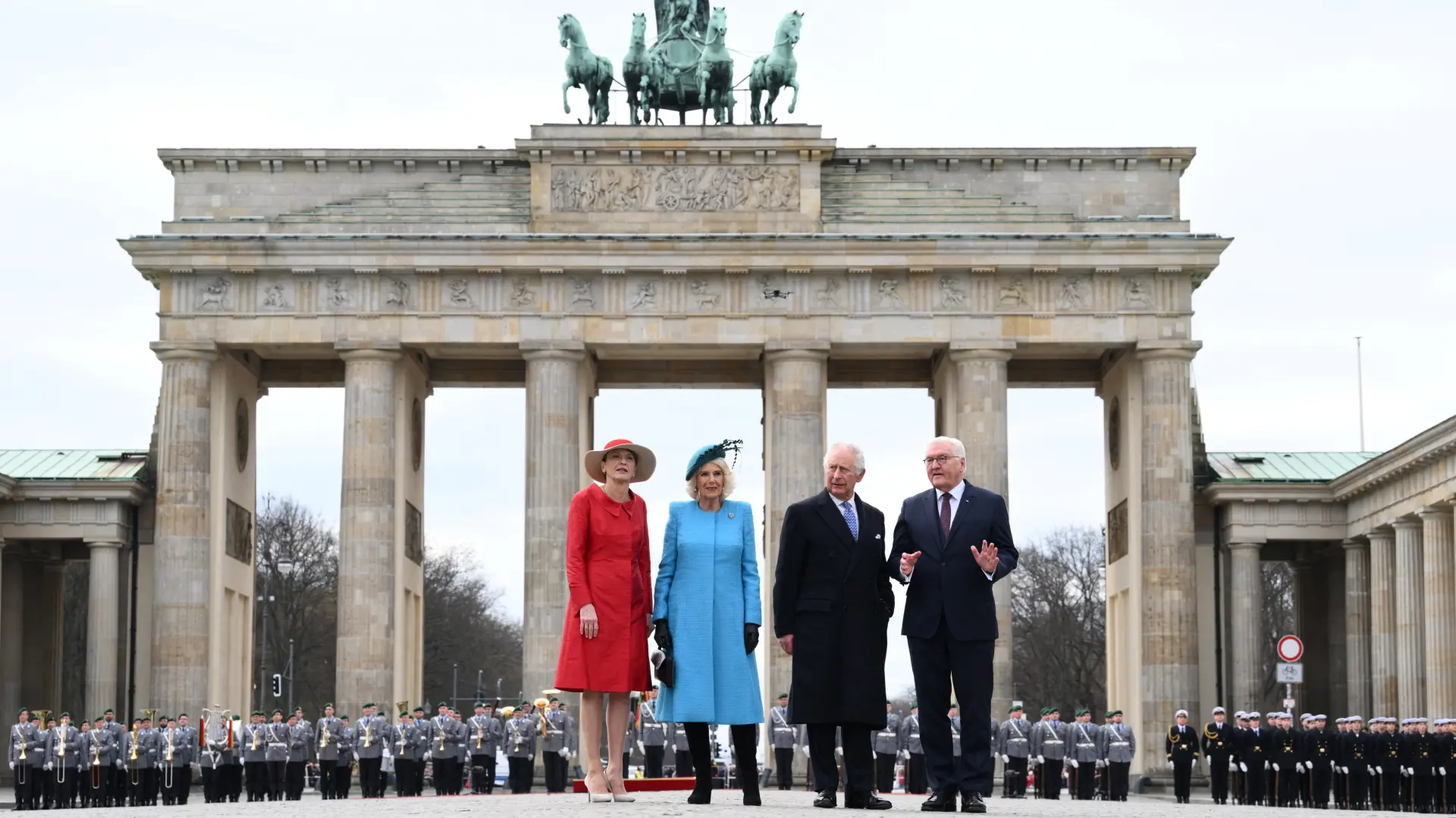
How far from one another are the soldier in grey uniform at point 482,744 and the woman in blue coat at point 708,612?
2259cm

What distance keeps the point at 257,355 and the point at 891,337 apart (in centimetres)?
1442

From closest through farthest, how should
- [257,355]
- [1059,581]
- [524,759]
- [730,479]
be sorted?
[730,479]
[524,759]
[257,355]
[1059,581]

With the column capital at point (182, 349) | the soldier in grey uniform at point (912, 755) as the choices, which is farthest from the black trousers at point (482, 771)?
the column capital at point (182, 349)

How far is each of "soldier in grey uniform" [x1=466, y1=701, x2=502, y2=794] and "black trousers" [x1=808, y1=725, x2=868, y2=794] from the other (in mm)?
22789

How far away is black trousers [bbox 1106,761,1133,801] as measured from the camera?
37.0 m

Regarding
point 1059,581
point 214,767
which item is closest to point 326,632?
point 1059,581

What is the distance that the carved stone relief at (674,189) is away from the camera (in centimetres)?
4806

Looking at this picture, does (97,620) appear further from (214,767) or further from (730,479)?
(730,479)

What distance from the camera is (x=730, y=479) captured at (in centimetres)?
1477

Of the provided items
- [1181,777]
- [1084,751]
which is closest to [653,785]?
[1181,777]

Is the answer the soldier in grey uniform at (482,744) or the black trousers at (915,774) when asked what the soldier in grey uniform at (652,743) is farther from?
the black trousers at (915,774)

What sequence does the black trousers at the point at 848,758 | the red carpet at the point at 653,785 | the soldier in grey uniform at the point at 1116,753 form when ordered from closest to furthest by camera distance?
1. the black trousers at the point at 848,758
2. the red carpet at the point at 653,785
3. the soldier in grey uniform at the point at 1116,753

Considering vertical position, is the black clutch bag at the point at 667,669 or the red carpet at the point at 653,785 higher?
the black clutch bag at the point at 667,669

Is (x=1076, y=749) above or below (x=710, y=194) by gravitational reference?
below
